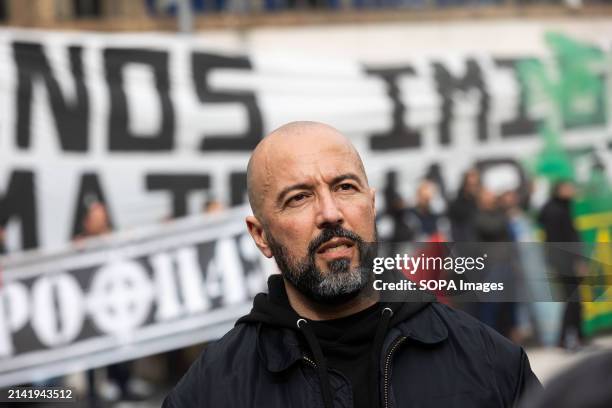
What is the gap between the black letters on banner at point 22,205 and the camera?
9086 millimetres

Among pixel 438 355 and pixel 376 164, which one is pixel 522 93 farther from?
pixel 438 355

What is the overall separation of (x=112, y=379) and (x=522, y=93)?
5315 mm

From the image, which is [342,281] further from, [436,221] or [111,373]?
[436,221]

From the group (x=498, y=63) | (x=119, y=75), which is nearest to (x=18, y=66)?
(x=119, y=75)

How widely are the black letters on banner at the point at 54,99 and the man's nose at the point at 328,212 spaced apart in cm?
734

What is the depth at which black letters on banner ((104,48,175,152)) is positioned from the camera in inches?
387

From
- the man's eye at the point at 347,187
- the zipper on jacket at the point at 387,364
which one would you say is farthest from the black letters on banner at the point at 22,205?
the zipper on jacket at the point at 387,364

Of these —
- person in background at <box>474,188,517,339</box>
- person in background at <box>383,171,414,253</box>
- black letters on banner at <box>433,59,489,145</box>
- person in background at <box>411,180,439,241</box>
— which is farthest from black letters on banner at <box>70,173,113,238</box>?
person in background at <box>474,188,517,339</box>

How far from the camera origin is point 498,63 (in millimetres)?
12125

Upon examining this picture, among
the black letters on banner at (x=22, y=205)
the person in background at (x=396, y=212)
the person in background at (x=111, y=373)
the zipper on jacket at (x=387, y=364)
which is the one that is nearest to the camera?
the zipper on jacket at (x=387, y=364)

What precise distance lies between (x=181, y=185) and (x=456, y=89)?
3.24 metres

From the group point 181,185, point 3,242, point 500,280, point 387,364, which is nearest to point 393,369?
point 387,364

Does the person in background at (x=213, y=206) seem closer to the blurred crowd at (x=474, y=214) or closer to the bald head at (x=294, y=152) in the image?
the blurred crowd at (x=474, y=214)

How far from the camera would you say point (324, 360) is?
219 cm
